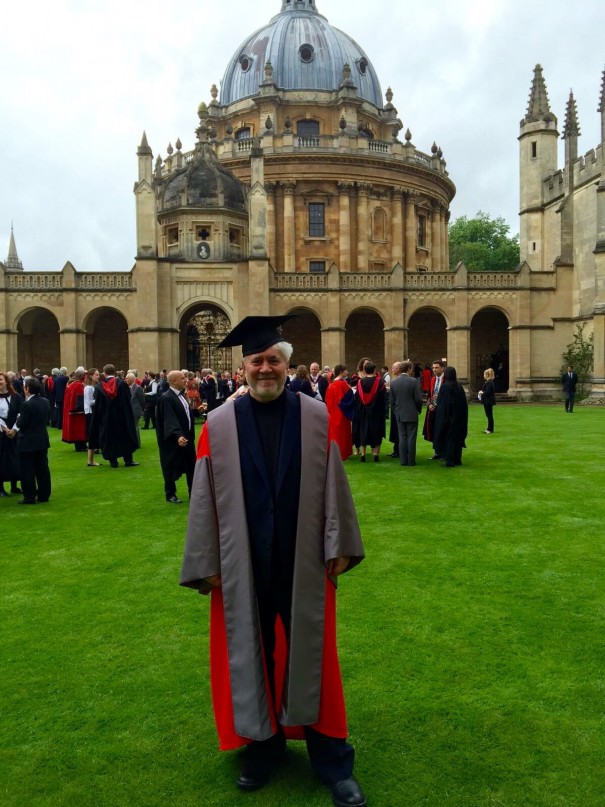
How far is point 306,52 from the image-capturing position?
46781 millimetres

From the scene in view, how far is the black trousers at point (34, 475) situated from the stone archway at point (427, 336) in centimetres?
3082

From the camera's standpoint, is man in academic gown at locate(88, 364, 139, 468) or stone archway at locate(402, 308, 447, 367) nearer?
man in academic gown at locate(88, 364, 139, 468)

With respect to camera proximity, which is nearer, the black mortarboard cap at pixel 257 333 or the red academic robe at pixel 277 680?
the red academic robe at pixel 277 680

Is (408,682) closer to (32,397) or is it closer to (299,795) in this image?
(299,795)

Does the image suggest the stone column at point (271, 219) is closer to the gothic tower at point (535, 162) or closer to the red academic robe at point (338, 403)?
the gothic tower at point (535, 162)

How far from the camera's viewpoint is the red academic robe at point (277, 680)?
3.26 m

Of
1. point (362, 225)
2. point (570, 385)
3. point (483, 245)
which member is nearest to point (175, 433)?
point (570, 385)

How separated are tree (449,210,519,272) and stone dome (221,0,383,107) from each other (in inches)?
1017

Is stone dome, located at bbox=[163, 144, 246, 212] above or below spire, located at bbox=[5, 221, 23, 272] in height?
below

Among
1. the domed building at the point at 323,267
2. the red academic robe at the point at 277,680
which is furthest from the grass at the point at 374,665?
the domed building at the point at 323,267

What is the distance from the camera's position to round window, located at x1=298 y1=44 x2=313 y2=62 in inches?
1836

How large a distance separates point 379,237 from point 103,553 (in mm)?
39140

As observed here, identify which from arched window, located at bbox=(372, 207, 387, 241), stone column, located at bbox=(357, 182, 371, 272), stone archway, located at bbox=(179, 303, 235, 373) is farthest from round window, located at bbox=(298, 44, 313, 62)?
stone archway, located at bbox=(179, 303, 235, 373)

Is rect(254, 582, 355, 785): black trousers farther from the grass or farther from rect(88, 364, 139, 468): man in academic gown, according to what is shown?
rect(88, 364, 139, 468): man in academic gown
